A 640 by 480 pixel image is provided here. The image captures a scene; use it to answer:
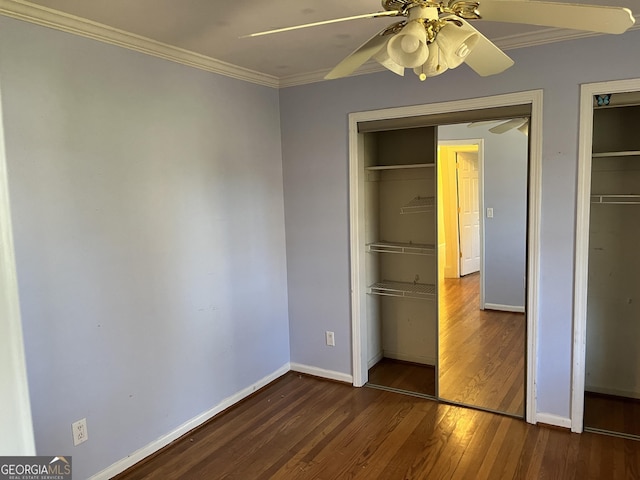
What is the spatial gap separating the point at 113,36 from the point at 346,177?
5.96 ft

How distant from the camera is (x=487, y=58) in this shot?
5.86ft

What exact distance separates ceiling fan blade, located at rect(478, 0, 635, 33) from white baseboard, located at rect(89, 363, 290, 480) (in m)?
2.86

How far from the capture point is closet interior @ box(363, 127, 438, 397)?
12.1ft

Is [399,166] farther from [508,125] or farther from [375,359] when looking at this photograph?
[375,359]

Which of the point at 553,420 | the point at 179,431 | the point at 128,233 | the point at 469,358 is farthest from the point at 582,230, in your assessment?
the point at 179,431

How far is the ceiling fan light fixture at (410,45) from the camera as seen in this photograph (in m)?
1.47

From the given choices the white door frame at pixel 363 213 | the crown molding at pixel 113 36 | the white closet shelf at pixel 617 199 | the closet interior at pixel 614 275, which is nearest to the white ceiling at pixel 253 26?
the crown molding at pixel 113 36

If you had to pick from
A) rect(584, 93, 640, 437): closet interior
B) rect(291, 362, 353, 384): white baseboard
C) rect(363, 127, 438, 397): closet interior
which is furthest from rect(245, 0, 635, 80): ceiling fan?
rect(291, 362, 353, 384): white baseboard

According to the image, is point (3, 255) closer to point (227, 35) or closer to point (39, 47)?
point (39, 47)

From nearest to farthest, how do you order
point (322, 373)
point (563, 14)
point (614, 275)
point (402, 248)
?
point (563, 14) → point (614, 275) → point (402, 248) → point (322, 373)

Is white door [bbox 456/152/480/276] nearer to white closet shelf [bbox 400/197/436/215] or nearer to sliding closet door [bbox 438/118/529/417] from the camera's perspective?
sliding closet door [bbox 438/118/529/417]

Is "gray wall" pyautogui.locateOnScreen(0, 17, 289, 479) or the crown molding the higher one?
the crown molding

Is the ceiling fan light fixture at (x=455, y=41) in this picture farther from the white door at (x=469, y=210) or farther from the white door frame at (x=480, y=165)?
the white door at (x=469, y=210)

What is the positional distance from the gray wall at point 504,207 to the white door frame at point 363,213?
9.4 inches
